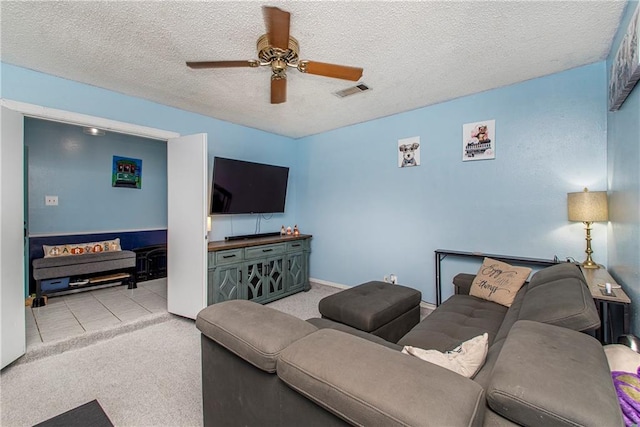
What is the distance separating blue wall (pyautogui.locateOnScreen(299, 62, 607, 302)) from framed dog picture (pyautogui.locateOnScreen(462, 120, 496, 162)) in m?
0.06

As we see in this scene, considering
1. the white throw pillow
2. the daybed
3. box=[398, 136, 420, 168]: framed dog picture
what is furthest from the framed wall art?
the daybed

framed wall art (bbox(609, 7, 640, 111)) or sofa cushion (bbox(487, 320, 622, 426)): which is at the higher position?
framed wall art (bbox(609, 7, 640, 111))

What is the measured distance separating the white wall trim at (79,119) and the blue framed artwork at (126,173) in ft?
7.00

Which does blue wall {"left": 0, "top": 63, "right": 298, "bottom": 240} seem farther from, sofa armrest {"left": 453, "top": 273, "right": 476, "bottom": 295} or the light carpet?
sofa armrest {"left": 453, "top": 273, "right": 476, "bottom": 295}

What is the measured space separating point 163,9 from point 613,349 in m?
2.82

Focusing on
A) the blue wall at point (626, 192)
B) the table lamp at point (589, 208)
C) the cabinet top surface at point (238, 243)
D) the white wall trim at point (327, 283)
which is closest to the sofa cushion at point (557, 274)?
the blue wall at point (626, 192)

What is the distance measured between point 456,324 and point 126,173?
17.5ft

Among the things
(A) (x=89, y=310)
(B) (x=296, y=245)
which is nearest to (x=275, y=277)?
(B) (x=296, y=245)

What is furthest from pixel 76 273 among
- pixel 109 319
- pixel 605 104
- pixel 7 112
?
pixel 605 104

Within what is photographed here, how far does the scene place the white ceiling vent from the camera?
2725mm

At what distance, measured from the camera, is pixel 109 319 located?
289cm

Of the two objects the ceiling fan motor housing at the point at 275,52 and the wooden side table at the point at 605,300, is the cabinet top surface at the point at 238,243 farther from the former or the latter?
the wooden side table at the point at 605,300

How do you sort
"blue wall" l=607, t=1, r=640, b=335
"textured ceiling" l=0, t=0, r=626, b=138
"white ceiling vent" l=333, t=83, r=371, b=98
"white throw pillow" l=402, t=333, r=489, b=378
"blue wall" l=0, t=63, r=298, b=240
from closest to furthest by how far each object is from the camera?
"white throw pillow" l=402, t=333, r=489, b=378, "blue wall" l=607, t=1, r=640, b=335, "textured ceiling" l=0, t=0, r=626, b=138, "blue wall" l=0, t=63, r=298, b=240, "white ceiling vent" l=333, t=83, r=371, b=98

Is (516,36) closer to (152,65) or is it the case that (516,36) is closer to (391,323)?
(391,323)
